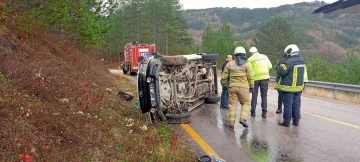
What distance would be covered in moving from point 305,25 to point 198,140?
132 meters

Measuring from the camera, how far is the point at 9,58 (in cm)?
795

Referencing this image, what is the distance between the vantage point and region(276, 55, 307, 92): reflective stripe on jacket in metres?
7.81

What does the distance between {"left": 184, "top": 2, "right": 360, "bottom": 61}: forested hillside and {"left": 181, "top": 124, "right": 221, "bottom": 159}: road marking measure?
85885 mm

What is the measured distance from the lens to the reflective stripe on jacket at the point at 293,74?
781 centimetres

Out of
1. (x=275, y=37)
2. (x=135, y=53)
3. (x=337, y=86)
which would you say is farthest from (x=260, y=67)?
(x=275, y=37)

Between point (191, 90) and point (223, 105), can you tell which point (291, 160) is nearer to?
point (191, 90)

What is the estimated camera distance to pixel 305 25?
12875 centimetres

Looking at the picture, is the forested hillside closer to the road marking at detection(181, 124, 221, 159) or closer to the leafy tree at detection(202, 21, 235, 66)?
the leafy tree at detection(202, 21, 235, 66)

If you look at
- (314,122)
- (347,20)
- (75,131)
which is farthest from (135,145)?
(347,20)

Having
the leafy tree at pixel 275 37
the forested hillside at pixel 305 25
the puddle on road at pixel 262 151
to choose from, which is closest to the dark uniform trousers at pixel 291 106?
the puddle on road at pixel 262 151

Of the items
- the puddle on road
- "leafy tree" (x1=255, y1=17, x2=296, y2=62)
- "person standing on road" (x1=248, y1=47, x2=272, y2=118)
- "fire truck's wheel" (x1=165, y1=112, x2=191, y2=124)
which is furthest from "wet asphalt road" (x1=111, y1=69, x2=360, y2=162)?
"leafy tree" (x1=255, y1=17, x2=296, y2=62)

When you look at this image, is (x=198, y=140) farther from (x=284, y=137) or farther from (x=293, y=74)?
(x=293, y=74)

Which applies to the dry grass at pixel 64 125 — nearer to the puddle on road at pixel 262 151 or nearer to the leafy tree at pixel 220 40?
the puddle on road at pixel 262 151

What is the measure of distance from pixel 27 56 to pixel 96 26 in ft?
19.3
